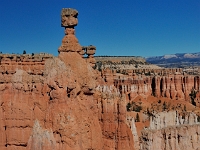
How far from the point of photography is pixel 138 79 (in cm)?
7219

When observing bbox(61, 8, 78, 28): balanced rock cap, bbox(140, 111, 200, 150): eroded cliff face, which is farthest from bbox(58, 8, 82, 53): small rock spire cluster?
bbox(140, 111, 200, 150): eroded cliff face

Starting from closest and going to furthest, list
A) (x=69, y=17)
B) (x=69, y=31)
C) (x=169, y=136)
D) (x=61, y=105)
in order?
(x=61, y=105), (x=69, y=17), (x=69, y=31), (x=169, y=136)

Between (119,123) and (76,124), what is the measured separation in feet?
7.95

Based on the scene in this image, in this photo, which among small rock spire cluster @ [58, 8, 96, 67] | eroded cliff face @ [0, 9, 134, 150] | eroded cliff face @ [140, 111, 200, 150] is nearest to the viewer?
eroded cliff face @ [0, 9, 134, 150]

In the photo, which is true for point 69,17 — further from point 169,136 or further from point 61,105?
point 169,136

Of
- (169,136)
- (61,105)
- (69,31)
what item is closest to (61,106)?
(61,105)

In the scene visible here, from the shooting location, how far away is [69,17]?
53.6ft

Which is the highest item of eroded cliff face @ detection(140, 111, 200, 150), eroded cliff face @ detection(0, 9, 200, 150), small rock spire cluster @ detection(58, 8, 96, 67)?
small rock spire cluster @ detection(58, 8, 96, 67)

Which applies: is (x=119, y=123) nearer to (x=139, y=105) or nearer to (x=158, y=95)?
(x=139, y=105)

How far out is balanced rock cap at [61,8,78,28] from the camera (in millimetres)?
16234

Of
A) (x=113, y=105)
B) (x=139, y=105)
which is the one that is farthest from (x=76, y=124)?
(x=139, y=105)

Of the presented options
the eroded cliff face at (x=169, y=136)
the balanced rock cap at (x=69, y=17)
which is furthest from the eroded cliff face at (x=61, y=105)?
the eroded cliff face at (x=169, y=136)

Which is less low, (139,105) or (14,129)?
(14,129)

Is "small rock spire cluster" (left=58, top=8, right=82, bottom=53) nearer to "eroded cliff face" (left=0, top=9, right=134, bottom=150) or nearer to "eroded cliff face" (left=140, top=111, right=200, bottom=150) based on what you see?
"eroded cliff face" (left=0, top=9, right=134, bottom=150)
